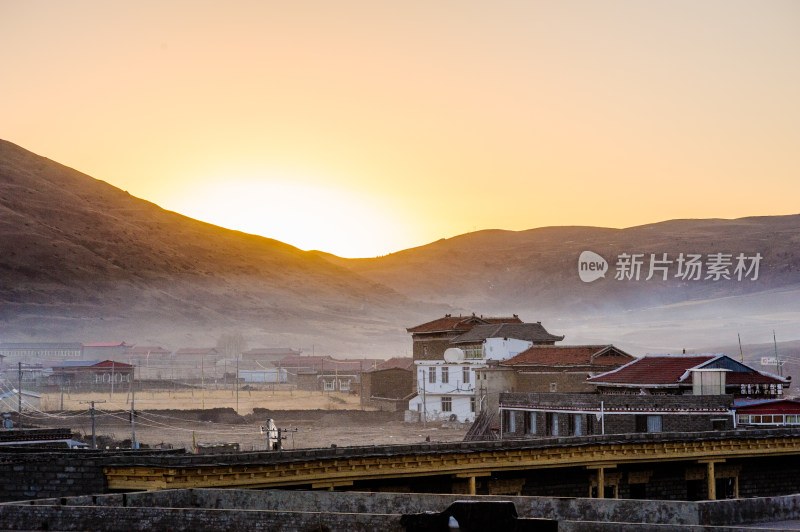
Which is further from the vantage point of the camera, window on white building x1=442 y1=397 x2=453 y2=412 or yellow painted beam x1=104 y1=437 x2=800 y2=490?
window on white building x1=442 y1=397 x2=453 y2=412

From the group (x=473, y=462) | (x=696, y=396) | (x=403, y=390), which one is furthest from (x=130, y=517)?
(x=403, y=390)

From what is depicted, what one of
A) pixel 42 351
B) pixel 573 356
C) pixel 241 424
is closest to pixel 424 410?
pixel 241 424

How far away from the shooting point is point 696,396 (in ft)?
166

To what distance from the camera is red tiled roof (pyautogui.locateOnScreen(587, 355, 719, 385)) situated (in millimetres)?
55625

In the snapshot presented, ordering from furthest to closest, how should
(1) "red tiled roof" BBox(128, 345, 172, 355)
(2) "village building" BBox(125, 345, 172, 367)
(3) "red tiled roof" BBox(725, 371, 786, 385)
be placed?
(1) "red tiled roof" BBox(128, 345, 172, 355) → (2) "village building" BBox(125, 345, 172, 367) → (3) "red tiled roof" BBox(725, 371, 786, 385)

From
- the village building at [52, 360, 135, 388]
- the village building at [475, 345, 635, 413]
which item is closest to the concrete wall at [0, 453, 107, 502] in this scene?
the village building at [475, 345, 635, 413]

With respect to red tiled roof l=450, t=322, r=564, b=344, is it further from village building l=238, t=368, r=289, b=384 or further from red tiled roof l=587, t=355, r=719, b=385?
village building l=238, t=368, r=289, b=384

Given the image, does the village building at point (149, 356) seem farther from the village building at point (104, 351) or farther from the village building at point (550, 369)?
the village building at point (550, 369)

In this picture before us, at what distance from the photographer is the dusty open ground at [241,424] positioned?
72.9 metres

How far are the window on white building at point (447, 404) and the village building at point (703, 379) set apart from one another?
3071cm

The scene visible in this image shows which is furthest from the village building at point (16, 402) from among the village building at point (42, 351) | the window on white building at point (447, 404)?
the village building at point (42, 351)

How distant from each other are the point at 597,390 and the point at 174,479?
120ft

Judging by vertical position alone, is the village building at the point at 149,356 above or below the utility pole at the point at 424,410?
above

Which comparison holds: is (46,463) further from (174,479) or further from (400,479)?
(400,479)
